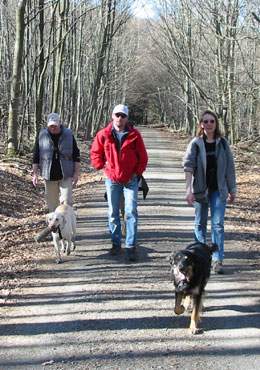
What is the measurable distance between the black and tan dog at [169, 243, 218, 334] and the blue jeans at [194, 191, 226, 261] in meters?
1.63

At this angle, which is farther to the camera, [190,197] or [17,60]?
[17,60]

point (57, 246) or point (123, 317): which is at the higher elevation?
point (57, 246)

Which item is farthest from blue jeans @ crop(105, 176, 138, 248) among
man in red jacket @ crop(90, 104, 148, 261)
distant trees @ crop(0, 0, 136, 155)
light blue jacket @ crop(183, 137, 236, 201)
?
distant trees @ crop(0, 0, 136, 155)

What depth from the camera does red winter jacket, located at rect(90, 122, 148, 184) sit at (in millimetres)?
7551

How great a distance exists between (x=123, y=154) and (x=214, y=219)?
1561 millimetres

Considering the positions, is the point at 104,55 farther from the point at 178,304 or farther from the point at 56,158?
the point at 178,304

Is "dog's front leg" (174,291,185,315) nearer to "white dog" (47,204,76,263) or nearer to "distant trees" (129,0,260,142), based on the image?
"white dog" (47,204,76,263)

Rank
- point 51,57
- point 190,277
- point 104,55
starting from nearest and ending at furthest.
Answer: point 190,277
point 51,57
point 104,55

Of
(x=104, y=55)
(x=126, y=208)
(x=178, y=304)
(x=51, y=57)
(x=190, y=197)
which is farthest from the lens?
(x=104, y=55)

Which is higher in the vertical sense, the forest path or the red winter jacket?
the red winter jacket

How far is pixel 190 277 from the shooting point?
499 centimetres

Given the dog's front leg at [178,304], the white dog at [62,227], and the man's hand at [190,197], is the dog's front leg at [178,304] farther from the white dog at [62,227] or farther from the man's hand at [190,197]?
the white dog at [62,227]

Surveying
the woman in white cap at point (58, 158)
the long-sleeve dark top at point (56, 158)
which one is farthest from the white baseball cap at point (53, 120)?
the long-sleeve dark top at point (56, 158)

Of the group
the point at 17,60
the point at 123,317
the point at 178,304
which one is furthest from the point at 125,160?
the point at 17,60
